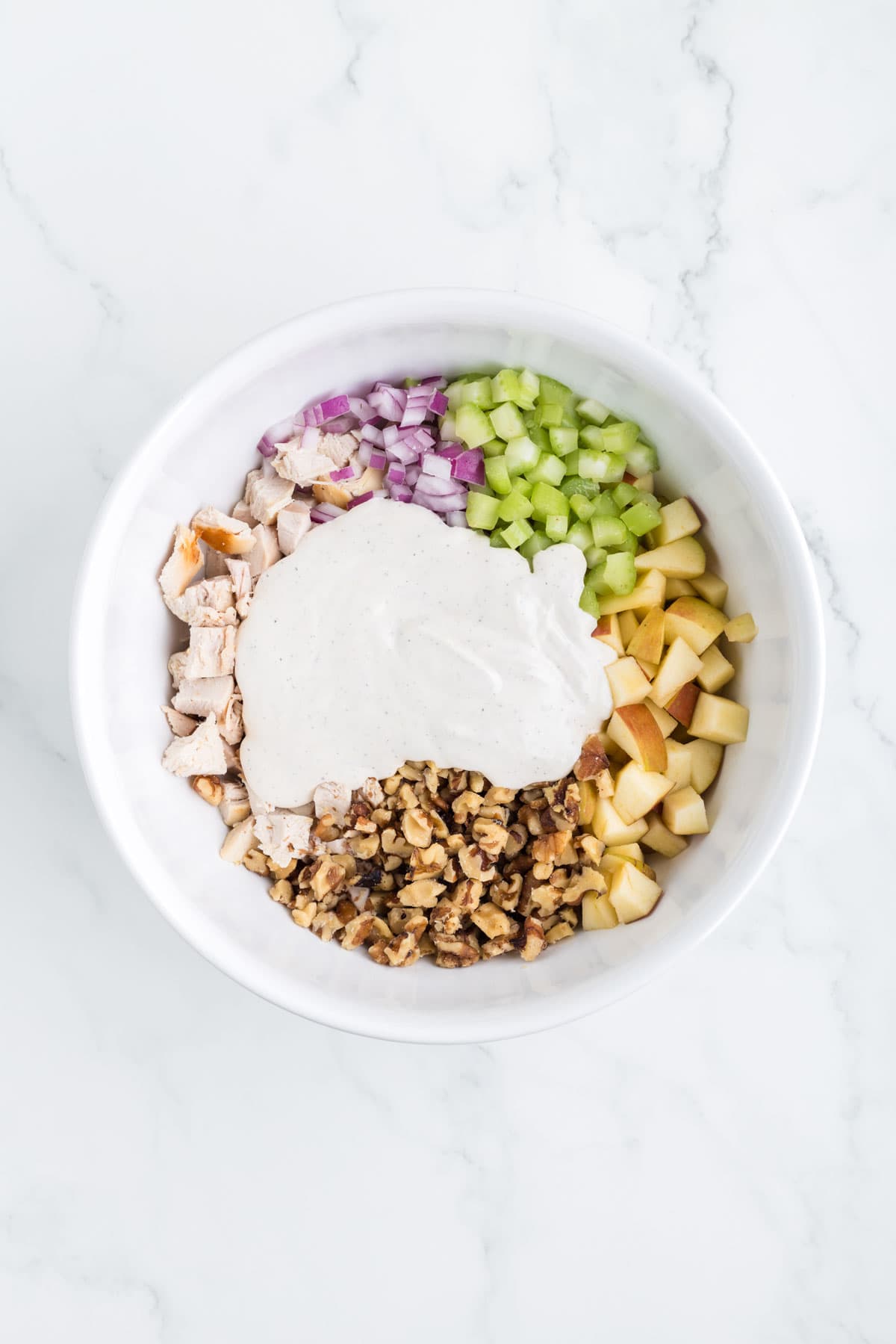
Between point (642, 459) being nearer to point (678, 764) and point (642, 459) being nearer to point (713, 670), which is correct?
point (713, 670)

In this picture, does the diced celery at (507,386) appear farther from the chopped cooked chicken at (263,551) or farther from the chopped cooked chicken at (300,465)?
the chopped cooked chicken at (263,551)

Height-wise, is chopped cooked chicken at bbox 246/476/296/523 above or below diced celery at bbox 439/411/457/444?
below

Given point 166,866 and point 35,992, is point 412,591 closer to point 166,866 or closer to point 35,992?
point 166,866

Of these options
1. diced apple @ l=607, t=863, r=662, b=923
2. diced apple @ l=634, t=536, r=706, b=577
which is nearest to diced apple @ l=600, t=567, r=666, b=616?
diced apple @ l=634, t=536, r=706, b=577

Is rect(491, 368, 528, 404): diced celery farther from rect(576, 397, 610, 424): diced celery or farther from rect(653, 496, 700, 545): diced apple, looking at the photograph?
rect(653, 496, 700, 545): diced apple

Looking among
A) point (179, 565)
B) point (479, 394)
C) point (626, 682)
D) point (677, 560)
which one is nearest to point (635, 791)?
point (626, 682)

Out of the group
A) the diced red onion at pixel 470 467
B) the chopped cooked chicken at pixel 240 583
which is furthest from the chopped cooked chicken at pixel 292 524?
the diced red onion at pixel 470 467

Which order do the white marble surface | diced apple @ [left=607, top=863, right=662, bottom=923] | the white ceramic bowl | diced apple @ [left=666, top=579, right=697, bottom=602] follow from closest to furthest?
1. the white ceramic bowl
2. diced apple @ [left=607, top=863, right=662, bottom=923]
3. diced apple @ [left=666, top=579, right=697, bottom=602]
4. the white marble surface
